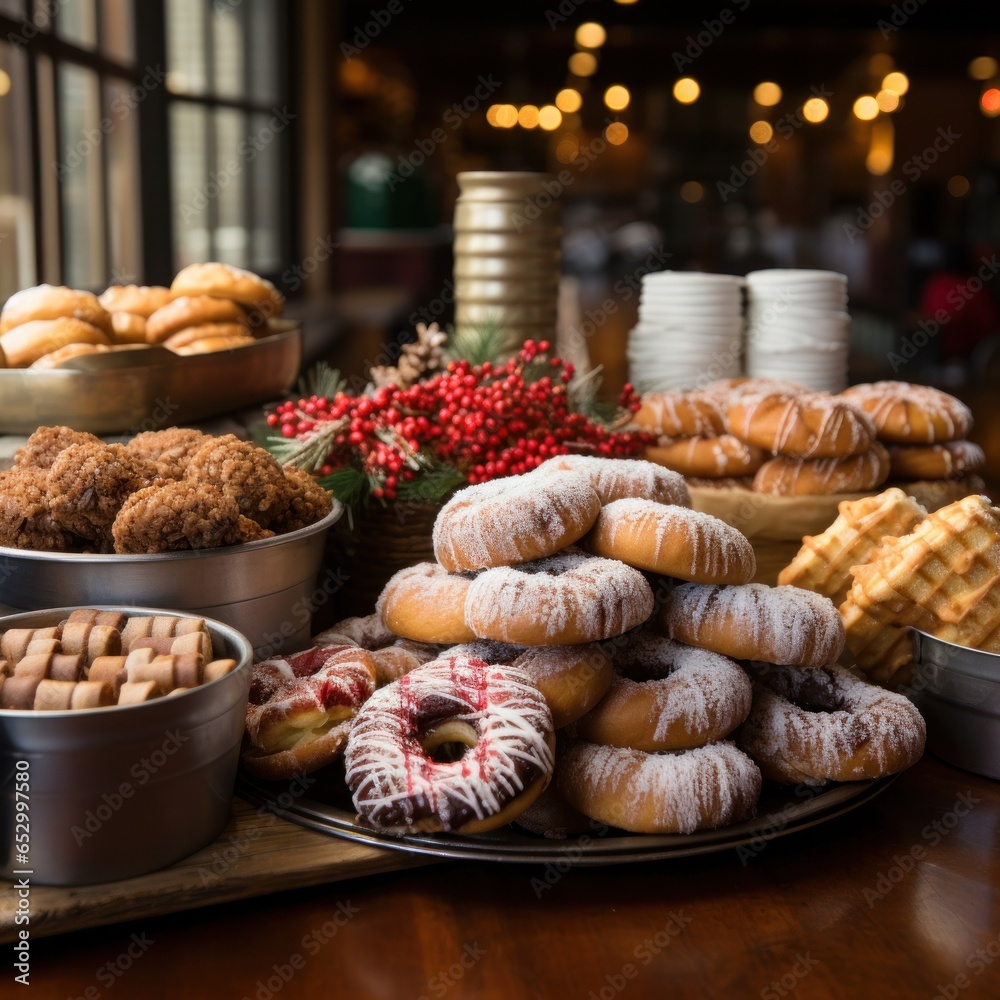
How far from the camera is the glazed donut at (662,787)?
1.05m

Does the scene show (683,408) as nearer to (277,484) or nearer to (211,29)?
(277,484)

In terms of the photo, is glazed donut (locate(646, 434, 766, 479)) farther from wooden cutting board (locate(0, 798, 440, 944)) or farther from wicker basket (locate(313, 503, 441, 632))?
wooden cutting board (locate(0, 798, 440, 944))

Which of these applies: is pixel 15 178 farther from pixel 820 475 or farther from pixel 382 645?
pixel 820 475

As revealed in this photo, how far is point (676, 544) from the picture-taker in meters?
1.16

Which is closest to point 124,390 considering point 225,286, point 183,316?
point 183,316

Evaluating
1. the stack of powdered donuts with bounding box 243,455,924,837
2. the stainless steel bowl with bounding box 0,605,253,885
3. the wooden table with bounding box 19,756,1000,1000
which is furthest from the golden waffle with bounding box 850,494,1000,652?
the stainless steel bowl with bounding box 0,605,253,885

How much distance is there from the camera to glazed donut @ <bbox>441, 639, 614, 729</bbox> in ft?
3.58

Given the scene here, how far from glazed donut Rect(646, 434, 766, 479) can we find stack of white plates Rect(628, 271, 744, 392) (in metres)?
0.51

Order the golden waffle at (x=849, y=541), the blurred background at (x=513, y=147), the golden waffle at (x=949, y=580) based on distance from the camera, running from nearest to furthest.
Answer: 1. the golden waffle at (x=949, y=580)
2. the golden waffle at (x=849, y=541)
3. the blurred background at (x=513, y=147)

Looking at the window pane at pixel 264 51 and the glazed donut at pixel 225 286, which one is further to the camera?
the window pane at pixel 264 51

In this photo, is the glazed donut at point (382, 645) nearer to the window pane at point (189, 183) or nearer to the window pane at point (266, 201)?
the window pane at point (189, 183)

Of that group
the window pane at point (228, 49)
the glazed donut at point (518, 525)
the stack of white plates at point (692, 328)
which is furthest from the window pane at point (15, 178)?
the window pane at point (228, 49)

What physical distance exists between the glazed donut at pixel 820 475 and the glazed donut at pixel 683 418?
4.5 inches

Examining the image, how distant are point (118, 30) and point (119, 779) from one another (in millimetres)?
3178
